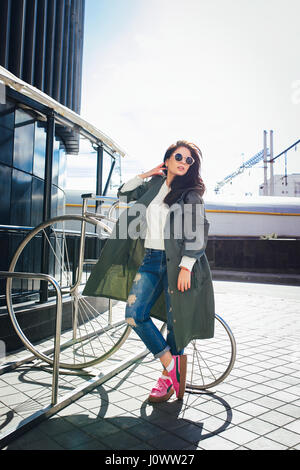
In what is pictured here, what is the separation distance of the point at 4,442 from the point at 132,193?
1899 millimetres

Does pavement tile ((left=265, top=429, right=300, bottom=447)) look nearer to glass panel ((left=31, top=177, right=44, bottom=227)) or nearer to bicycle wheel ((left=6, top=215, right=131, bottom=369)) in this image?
bicycle wheel ((left=6, top=215, right=131, bottom=369))

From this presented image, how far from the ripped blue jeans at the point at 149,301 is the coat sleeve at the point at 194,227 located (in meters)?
0.26

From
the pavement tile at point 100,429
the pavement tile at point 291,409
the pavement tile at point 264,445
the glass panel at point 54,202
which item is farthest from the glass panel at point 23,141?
the pavement tile at point 264,445

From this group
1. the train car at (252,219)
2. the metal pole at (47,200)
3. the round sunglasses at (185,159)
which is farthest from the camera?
the train car at (252,219)

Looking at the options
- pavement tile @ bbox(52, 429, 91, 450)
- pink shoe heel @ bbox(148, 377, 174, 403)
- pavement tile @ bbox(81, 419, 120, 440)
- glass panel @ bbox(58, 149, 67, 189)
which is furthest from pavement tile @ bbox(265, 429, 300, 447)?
glass panel @ bbox(58, 149, 67, 189)

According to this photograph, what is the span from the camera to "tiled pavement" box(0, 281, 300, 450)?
84.0 inches

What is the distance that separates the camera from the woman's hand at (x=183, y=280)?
244 centimetres

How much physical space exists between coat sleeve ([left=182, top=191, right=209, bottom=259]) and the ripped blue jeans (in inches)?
10.1

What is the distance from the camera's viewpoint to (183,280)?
2.44 metres

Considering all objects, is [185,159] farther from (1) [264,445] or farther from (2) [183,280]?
(1) [264,445]

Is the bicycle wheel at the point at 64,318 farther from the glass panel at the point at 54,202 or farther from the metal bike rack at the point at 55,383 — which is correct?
the glass panel at the point at 54,202

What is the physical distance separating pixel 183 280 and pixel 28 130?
4.52m

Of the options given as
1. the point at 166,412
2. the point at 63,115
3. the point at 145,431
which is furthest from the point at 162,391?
the point at 63,115

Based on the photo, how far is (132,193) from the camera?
9.73 feet
